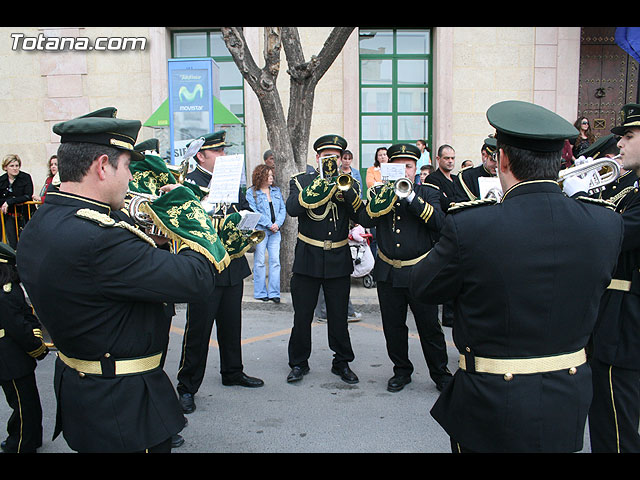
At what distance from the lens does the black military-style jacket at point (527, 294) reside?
2.05 m

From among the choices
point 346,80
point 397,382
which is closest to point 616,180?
point 397,382

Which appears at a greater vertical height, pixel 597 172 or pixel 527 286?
pixel 597 172

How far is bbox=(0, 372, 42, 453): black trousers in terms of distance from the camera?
349cm

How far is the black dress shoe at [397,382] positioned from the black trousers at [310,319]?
0.45 meters

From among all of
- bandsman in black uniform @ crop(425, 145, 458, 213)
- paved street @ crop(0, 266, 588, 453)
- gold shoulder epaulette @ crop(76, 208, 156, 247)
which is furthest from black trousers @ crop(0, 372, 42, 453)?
bandsman in black uniform @ crop(425, 145, 458, 213)

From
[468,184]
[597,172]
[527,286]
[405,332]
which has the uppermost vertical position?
[597,172]

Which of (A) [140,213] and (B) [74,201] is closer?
(B) [74,201]

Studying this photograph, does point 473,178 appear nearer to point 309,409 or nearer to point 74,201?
point 309,409

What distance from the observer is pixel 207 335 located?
14.7 feet

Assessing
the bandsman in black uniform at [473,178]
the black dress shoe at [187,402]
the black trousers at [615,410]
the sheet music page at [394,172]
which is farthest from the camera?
the bandsman in black uniform at [473,178]

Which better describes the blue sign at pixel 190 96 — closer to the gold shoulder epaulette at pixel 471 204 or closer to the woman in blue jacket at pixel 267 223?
the woman in blue jacket at pixel 267 223

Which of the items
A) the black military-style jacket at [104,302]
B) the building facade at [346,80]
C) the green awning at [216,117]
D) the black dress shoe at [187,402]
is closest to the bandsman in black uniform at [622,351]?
the black military-style jacket at [104,302]

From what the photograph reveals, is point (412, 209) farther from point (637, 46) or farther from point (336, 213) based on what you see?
point (637, 46)

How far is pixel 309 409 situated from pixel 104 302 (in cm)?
267
